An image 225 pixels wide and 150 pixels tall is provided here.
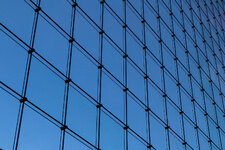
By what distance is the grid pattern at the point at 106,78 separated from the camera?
1620cm

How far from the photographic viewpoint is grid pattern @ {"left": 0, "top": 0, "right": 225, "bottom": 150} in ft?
53.2

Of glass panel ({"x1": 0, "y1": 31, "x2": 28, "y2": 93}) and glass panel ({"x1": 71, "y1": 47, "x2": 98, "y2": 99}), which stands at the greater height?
glass panel ({"x1": 71, "y1": 47, "x2": 98, "y2": 99})

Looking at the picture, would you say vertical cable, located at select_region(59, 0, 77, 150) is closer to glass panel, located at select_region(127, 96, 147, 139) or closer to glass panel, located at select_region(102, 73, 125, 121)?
glass panel, located at select_region(102, 73, 125, 121)

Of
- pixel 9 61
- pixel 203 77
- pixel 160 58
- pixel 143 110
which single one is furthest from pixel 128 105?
pixel 203 77

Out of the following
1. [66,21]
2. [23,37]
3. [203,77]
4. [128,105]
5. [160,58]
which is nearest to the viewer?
[23,37]

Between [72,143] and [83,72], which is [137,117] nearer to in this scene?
[83,72]

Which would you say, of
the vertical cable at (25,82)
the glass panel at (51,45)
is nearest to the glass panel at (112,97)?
the glass panel at (51,45)

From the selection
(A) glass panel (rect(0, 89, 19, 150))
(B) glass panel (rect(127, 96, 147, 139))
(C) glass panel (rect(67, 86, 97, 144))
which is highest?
(B) glass panel (rect(127, 96, 147, 139))

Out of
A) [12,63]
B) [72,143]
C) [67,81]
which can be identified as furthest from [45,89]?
[72,143]

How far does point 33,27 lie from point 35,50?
3.12 feet

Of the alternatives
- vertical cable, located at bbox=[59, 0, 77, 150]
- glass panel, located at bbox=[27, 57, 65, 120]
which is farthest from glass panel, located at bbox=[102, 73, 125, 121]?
glass panel, located at bbox=[27, 57, 65, 120]

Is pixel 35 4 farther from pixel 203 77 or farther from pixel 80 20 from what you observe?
pixel 203 77

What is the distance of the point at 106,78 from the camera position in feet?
69.9

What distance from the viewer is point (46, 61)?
1769 cm
